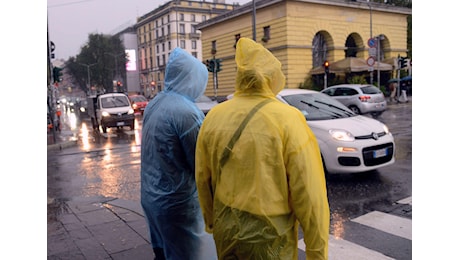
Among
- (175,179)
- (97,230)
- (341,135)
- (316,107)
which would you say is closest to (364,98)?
(316,107)

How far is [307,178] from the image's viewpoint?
1940 mm

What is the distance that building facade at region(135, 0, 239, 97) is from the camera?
82.3 meters

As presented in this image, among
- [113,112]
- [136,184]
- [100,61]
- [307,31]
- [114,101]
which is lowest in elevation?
[136,184]

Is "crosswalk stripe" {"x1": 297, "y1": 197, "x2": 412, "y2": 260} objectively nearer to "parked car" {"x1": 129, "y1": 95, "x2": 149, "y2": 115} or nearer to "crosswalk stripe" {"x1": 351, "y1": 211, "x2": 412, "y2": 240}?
"crosswalk stripe" {"x1": 351, "y1": 211, "x2": 412, "y2": 240}

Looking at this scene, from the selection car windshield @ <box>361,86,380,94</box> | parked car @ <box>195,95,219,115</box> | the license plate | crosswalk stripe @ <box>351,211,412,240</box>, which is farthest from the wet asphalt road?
car windshield @ <box>361,86,380,94</box>

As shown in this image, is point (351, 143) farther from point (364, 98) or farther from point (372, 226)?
point (364, 98)

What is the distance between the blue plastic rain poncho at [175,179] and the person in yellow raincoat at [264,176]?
60cm

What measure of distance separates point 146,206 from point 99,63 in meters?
72.7

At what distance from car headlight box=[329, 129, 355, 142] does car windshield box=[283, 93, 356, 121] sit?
1.76 feet

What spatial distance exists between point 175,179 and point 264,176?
2.99 ft

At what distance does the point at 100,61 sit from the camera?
71500mm

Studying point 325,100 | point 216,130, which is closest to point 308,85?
point 325,100

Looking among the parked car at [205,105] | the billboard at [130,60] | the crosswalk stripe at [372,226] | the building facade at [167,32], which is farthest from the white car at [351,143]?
the building facade at [167,32]

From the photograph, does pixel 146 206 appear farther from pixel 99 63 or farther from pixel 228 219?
pixel 99 63
